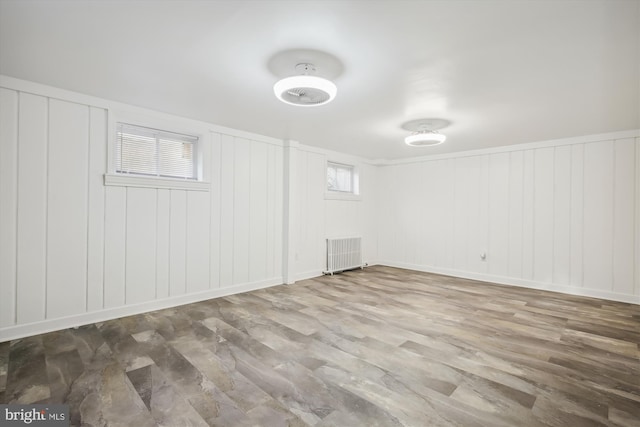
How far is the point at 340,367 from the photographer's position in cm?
231

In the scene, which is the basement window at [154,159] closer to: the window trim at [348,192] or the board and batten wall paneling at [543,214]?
the window trim at [348,192]

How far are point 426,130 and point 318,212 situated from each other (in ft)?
7.90

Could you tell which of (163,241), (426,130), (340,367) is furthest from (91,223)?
(426,130)

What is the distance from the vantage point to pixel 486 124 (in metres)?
3.94

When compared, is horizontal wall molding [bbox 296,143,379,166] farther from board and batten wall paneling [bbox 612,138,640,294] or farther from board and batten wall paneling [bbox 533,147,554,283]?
board and batten wall paneling [bbox 612,138,640,294]

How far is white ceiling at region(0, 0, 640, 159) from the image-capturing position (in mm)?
1787

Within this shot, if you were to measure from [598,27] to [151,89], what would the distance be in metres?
3.59

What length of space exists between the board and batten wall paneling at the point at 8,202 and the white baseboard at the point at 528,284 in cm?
600

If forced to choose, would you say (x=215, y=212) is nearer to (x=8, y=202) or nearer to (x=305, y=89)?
(x=8, y=202)

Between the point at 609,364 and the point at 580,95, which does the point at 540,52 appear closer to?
the point at 580,95

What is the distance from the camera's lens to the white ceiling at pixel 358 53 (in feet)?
5.86

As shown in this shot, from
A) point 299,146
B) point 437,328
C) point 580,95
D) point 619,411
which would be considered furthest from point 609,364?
point 299,146

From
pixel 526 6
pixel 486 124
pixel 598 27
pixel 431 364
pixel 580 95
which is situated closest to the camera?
pixel 526 6

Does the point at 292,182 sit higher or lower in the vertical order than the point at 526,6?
lower
